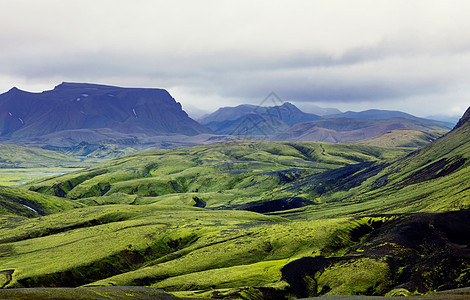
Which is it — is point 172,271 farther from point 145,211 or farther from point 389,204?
point 389,204

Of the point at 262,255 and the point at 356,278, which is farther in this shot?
the point at 262,255

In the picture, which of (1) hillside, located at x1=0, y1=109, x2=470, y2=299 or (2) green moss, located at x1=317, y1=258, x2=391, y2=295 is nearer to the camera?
(2) green moss, located at x1=317, y1=258, x2=391, y2=295

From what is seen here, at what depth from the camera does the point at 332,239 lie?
391ft

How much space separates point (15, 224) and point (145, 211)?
220 feet

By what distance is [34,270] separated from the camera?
4466 inches

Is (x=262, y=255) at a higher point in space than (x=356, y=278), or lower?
lower

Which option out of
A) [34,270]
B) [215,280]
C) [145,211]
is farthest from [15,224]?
[215,280]

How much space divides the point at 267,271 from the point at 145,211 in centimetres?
11498

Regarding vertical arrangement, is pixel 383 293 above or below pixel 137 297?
below

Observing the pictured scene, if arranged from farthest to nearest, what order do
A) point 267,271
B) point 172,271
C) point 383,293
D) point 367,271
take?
point 172,271 → point 267,271 → point 367,271 → point 383,293

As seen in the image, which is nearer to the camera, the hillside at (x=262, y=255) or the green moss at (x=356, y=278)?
the green moss at (x=356, y=278)

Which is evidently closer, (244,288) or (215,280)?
(244,288)

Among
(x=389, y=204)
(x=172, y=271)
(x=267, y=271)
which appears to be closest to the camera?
(x=267, y=271)

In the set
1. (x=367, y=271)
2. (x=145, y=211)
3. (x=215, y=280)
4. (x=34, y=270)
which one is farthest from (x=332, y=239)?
(x=145, y=211)
